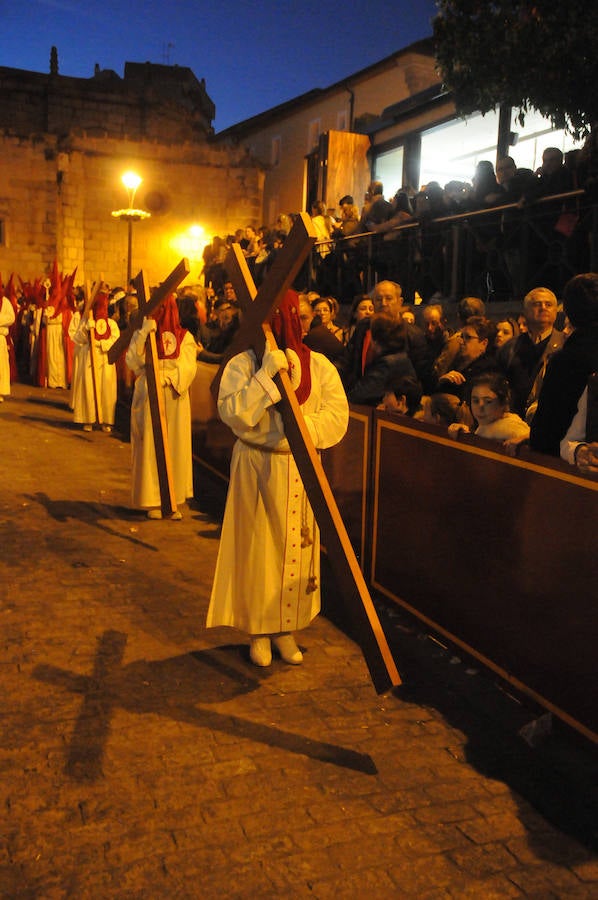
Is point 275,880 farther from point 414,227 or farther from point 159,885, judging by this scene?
point 414,227

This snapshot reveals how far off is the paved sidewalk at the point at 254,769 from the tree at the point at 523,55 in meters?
5.36

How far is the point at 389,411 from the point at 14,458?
673 cm

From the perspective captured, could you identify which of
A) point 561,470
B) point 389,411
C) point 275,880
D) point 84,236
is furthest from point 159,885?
point 84,236

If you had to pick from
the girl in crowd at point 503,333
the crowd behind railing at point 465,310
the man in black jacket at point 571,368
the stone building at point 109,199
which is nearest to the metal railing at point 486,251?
the crowd behind railing at point 465,310

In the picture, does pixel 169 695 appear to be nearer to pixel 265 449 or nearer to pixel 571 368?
pixel 265 449

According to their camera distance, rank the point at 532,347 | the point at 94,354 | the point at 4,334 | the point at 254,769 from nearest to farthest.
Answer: the point at 254,769 → the point at 532,347 → the point at 94,354 → the point at 4,334

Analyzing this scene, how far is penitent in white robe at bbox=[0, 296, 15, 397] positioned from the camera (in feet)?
55.3

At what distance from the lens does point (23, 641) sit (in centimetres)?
538

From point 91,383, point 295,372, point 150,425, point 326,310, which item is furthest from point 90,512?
point 91,383

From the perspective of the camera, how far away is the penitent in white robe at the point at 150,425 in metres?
8.59

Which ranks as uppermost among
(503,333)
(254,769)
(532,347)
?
(503,333)

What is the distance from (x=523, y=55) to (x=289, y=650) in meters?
6.28

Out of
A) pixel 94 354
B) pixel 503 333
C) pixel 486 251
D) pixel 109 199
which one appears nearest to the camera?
pixel 503 333

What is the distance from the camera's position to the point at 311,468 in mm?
4355
